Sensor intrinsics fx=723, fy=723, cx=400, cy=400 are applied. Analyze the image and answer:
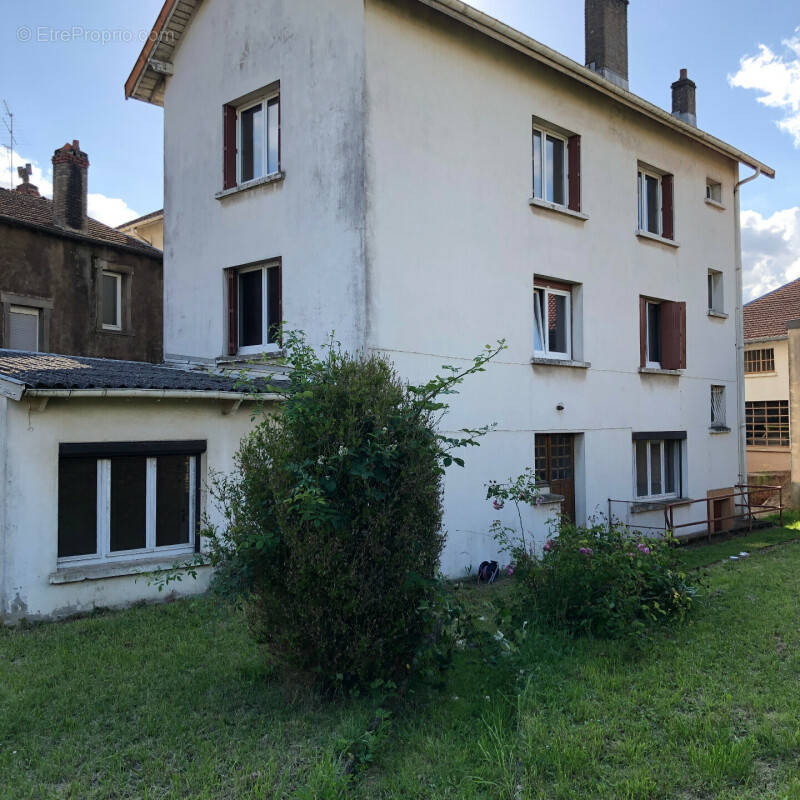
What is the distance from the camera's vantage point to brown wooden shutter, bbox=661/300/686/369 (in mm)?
15109

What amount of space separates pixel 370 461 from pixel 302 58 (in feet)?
26.7

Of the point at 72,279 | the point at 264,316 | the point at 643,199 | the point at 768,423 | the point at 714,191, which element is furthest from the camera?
the point at 768,423

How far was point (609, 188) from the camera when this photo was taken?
45.4 feet

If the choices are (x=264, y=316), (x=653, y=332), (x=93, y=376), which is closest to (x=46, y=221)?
(x=264, y=316)

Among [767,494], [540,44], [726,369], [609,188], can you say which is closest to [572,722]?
[540,44]

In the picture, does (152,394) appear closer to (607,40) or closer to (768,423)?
(607,40)

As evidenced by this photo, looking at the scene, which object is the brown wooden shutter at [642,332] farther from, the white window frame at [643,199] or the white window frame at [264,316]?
the white window frame at [264,316]

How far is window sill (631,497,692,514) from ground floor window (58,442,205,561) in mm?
8565

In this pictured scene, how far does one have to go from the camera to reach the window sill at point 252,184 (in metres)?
11.0

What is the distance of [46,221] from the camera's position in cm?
1689

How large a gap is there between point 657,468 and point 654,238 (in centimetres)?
479

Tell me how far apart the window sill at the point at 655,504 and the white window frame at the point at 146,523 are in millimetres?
8498

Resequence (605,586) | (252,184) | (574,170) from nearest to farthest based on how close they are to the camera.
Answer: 1. (605,586)
2. (252,184)
3. (574,170)

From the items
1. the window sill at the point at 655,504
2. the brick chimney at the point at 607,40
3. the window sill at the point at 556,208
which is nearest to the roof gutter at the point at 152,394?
the window sill at the point at 556,208
